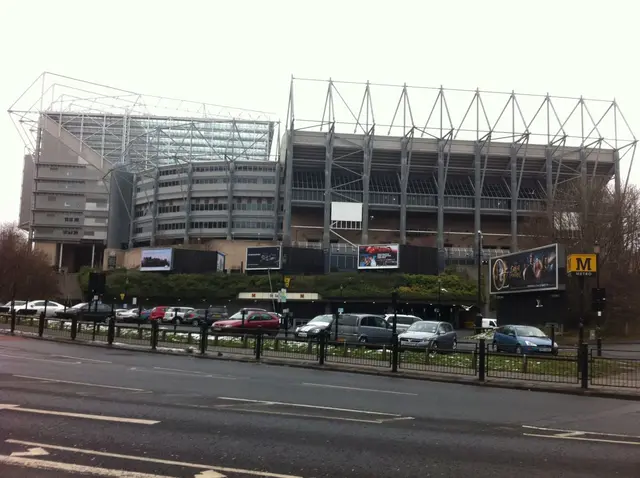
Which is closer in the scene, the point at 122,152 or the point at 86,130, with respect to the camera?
the point at 122,152

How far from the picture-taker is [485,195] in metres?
94.3

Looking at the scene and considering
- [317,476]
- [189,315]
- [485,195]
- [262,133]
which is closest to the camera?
[317,476]

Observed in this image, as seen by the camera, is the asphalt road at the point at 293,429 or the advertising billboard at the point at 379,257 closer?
the asphalt road at the point at 293,429

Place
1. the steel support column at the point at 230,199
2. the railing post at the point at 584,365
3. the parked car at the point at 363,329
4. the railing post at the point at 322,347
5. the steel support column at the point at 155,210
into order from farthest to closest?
1. the steel support column at the point at 155,210
2. the steel support column at the point at 230,199
3. the parked car at the point at 363,329
4. the railing post at the point at 322,347
5. the railing post at the point at 584,365

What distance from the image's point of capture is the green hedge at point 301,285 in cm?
6831

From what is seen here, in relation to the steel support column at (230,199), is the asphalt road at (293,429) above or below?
below

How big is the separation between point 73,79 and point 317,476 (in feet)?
399

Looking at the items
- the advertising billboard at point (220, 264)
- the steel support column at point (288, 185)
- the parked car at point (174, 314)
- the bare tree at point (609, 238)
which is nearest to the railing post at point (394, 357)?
the bare tree at point (609, 238)

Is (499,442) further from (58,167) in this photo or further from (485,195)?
(58,167)

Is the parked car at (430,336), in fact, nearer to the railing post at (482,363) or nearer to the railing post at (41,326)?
the railing post at (482,363)

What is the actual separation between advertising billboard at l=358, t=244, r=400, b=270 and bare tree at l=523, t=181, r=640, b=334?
23573mm

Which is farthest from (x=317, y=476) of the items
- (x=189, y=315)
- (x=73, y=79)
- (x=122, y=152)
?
(x=73, y=79)

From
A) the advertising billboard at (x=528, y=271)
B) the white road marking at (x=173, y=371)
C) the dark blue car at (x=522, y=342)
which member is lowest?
the white road marking at (x=173, y=371)

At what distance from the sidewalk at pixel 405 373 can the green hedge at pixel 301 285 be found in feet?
141
